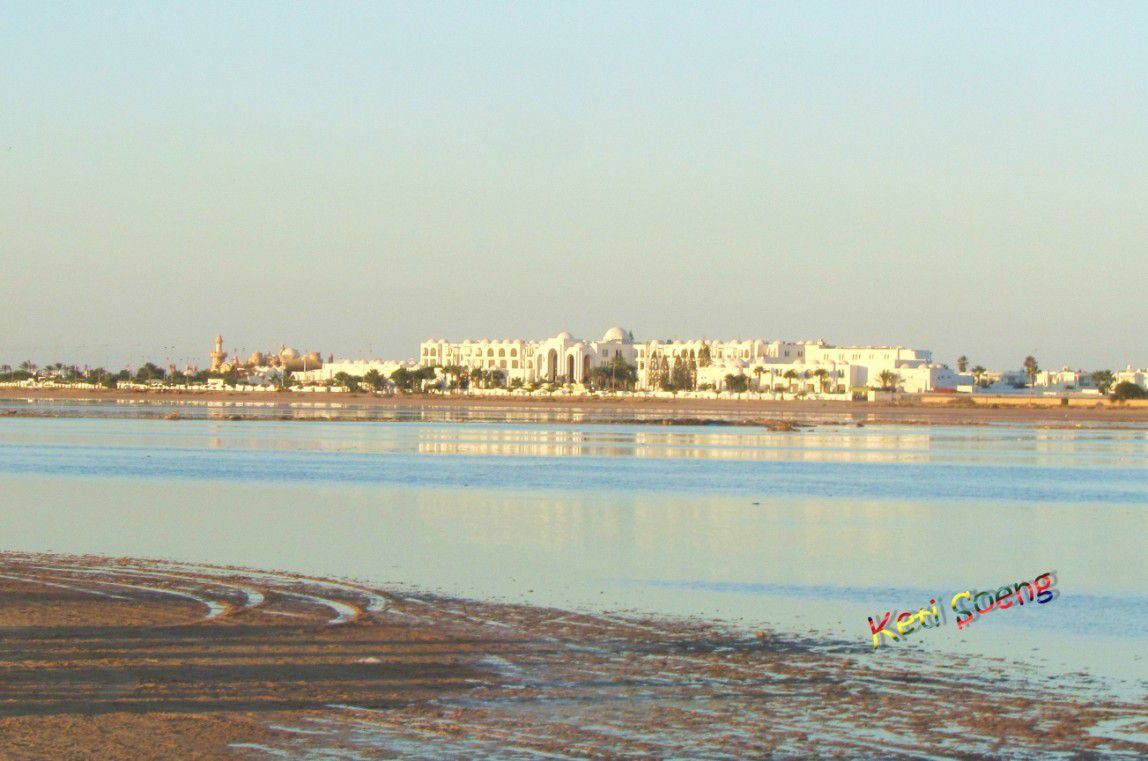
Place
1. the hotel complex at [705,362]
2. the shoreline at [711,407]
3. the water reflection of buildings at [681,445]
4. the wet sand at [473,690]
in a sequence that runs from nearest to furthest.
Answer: the wet sand at [473,690], the water reflection of buildings at [681,445], the shoreline at [711,407], the hotel complex at [705,362]

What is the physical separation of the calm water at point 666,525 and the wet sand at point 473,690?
3.85 ft

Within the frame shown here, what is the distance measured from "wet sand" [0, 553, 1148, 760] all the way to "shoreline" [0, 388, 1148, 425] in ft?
210

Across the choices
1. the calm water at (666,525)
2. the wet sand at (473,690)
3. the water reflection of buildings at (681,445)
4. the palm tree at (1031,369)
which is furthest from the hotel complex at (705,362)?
the wet sand at (473,690)

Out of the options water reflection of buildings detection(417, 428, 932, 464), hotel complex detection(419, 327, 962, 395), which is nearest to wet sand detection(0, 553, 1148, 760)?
water reflection of buildings detection(417, 428, 932, 464)

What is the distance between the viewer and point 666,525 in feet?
71.7

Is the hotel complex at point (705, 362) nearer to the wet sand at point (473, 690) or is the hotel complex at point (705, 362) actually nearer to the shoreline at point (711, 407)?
the shoreline at point (711, 407)

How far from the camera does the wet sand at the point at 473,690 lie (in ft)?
26.3

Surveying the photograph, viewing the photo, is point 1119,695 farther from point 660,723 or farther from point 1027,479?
point 1027,479

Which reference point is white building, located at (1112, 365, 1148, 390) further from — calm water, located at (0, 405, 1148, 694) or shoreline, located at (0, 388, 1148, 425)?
calm water, located at (0, 405, 1148, 694)

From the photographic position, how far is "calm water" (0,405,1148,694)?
13.8 m

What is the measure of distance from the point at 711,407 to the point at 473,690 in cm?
10483

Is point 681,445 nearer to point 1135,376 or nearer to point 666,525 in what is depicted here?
point 666,525

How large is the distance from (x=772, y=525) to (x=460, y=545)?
5.76 metres

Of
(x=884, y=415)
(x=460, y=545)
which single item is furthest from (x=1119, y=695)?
(x=884, y=415)
